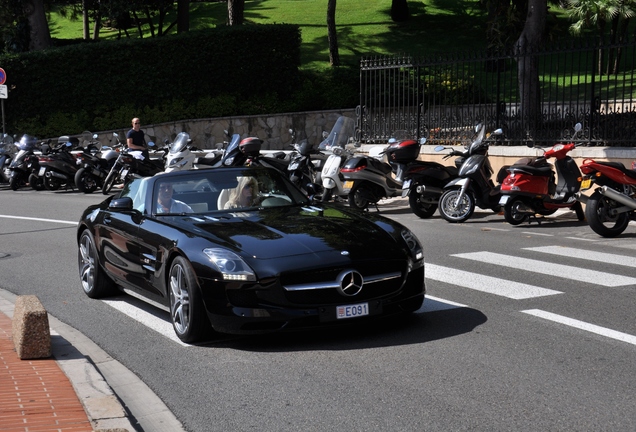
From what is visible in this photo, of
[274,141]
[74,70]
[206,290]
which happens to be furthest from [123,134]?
[206,290]

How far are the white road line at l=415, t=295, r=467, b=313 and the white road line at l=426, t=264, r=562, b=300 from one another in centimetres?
64

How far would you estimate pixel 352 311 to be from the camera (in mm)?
7117

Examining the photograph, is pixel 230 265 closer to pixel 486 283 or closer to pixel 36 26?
pixel 486 283

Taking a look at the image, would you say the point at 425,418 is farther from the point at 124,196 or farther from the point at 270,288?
the point at 124,196

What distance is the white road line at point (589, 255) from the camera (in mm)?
11062

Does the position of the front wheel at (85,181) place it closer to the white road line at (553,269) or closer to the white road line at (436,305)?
the white road line at (553,269)

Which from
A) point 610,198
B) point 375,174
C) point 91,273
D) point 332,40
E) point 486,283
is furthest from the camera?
point 332,40

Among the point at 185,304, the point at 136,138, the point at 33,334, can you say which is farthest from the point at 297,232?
the point at 136,138

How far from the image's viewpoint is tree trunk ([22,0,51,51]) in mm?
38156

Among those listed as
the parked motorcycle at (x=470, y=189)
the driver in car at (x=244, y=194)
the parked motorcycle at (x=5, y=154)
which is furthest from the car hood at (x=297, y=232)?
the parked motorcycle at (x=5, y=154)

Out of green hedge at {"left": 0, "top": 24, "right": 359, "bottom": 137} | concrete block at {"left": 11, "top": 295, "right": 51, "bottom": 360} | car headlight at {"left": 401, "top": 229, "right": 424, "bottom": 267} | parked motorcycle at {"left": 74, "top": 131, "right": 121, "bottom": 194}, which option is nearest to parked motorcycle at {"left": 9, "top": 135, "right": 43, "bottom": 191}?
parked motorcycle at {"left": 74, "top": 131, "right": 121, "bottom": 194}

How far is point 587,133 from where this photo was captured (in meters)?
17.3

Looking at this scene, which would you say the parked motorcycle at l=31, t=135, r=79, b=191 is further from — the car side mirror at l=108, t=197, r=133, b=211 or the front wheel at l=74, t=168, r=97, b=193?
the car side mirror at l=108, t=197, r=133, b=211

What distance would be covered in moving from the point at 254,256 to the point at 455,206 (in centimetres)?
914
